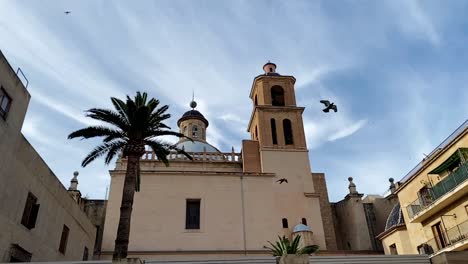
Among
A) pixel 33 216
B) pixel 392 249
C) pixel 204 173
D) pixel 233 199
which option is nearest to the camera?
pixel 33 216

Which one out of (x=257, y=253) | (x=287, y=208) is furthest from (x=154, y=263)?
(x=287, y=208)

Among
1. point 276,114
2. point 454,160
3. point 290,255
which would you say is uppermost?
point 276,114

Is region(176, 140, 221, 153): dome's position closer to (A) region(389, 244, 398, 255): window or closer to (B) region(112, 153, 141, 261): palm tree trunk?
(A) region(389, 244, 398, 255): window

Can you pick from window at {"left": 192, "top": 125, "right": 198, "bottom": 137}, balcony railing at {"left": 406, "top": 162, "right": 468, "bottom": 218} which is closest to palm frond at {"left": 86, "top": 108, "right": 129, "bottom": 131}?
balcony railing at {"left": 406, "top": 162, "right": 468, "bottom": 218}

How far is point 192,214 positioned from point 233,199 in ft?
9.53

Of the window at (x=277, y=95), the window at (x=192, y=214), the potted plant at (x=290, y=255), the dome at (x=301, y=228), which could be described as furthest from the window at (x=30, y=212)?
the window at (x=277, y=95)

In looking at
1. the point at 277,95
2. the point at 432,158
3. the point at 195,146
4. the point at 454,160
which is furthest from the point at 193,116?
the point at 454,160

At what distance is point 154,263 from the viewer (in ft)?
41.3

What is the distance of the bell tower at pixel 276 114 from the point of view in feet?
102

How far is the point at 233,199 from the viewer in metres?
27.7

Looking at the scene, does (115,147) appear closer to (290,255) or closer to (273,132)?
(290,255)

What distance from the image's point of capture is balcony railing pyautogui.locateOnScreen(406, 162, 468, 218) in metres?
17.1

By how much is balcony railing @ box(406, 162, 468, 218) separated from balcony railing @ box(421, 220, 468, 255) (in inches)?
58.8

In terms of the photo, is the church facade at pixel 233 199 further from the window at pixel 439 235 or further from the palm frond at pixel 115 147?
the palm frond at pixel 115 147
